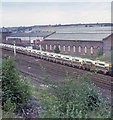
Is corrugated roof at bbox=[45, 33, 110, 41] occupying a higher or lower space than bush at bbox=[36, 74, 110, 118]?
higher

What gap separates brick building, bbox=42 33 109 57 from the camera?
109ft

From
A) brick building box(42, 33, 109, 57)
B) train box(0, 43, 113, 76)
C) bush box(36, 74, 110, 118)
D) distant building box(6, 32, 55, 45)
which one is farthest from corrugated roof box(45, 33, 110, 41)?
bush box(36, 74, 110, 118)

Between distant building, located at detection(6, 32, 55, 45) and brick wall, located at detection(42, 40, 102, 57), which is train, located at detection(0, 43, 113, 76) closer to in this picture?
brick wall, located at detection(42, 40, 102, 57)

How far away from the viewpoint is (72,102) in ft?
18.9

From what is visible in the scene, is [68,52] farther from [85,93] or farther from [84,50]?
[85,93]

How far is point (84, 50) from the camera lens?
35.0 m

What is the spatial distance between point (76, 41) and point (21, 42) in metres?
17.5

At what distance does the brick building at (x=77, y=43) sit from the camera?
33.3m

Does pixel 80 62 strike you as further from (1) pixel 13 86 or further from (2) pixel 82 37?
(2) pixel 82 37

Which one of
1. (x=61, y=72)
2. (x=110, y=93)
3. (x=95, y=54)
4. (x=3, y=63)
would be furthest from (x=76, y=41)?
(x=3, y=63)

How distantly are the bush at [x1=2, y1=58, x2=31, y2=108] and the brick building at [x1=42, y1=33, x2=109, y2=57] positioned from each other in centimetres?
2488

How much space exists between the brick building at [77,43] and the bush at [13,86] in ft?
81.6

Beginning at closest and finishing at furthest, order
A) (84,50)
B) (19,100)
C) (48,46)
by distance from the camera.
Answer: (19,100), (84,50), (48,46)

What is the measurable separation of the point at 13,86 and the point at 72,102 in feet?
14.3
